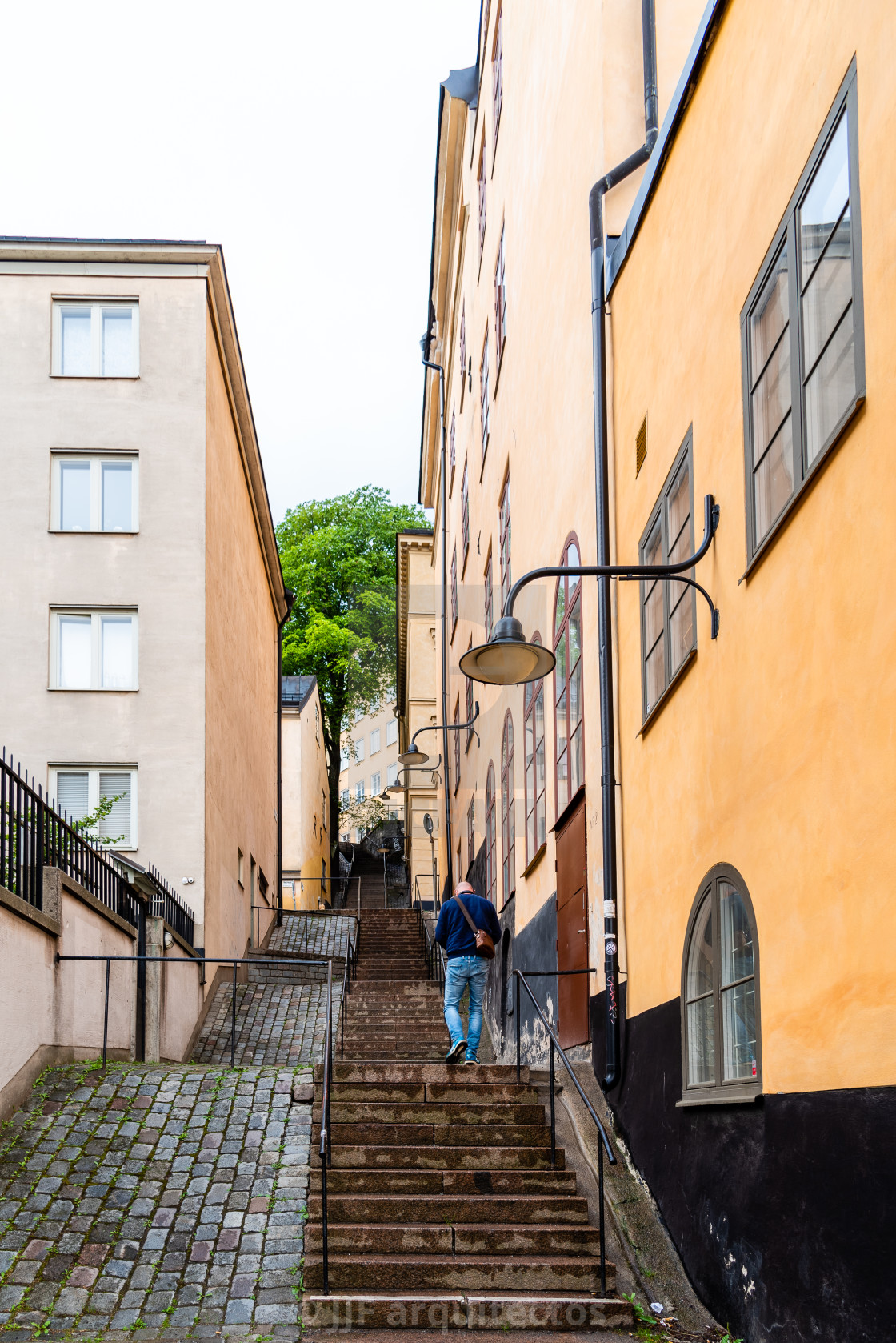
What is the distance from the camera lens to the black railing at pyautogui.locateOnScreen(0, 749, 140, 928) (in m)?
11.1

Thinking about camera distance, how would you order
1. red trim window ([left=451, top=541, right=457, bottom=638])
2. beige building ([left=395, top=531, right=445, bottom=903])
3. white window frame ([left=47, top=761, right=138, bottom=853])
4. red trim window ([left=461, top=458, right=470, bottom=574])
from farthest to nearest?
beige building ([left=395, top=531, right=445, bottom=903]), red trim window ([left=451, top=541, right=457, bottom=638]), red trim window ([left=461, top=458, right=470, bottom=574]), white window frame ([left=47, top=761, right=138, bottom=853])

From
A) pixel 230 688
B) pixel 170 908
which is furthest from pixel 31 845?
pixel 230 688

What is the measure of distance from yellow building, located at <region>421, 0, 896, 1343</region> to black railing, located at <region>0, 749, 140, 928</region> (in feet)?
14.5

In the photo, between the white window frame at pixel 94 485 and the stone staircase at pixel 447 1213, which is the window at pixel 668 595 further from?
the white window frame at pixel 94 485

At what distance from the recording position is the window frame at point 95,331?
22781 millimetres

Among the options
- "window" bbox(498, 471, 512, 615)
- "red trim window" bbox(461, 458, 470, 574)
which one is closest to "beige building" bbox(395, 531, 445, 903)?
"red trim window" bbox(461, 458, 470, 574)

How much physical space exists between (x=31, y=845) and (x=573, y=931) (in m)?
4.52

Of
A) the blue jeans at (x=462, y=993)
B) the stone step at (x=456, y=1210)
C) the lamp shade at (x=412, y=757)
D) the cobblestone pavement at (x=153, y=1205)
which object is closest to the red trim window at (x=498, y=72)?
the lamp shade at (x=412, y=757)

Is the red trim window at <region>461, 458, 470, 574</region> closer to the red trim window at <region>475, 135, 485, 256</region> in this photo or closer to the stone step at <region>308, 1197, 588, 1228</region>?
the red trim window at <region>475, 135, 485, 256</region>

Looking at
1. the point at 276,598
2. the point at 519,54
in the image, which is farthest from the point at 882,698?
the point at 276,598

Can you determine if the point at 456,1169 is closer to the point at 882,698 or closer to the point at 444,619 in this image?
the point at 882,698

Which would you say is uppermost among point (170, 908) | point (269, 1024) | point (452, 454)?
point (452, 454)

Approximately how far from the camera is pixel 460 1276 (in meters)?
7.84

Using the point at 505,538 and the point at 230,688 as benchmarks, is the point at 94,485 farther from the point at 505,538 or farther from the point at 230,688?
the point at 505,538
